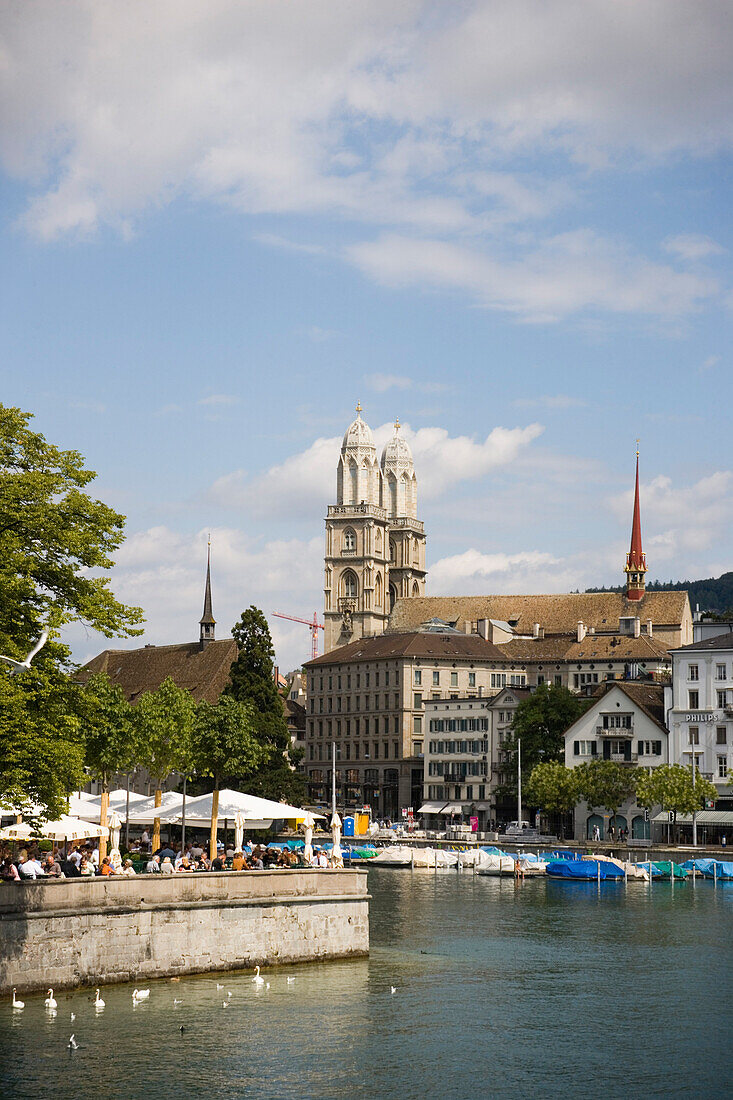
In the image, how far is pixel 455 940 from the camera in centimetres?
5562

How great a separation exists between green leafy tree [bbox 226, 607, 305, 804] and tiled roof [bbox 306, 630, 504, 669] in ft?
177

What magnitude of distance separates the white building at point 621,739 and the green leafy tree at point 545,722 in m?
4.25

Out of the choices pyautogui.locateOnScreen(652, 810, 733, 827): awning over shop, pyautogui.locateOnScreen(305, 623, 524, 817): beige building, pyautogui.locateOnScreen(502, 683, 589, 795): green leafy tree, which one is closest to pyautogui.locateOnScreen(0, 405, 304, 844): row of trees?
pyautogui.locateOnScreen(652, 810, 733, 827): awning over shop

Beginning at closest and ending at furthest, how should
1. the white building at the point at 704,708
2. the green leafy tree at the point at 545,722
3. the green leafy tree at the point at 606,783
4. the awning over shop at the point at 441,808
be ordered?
the green leafy tree at the point at 606,783 → the white building at the point at 704,708 → the green leafy tree at the point at 545,722 → the awning over shop at the point at 441,808

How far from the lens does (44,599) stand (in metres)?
39.8

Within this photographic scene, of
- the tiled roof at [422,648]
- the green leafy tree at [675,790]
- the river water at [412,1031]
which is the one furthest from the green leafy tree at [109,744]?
the tiled roof at [422,648]

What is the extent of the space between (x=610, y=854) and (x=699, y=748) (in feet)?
47.3

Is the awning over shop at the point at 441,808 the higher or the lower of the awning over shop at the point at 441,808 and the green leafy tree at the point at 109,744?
the lower

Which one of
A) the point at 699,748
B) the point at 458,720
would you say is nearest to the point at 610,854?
the point at 699,748

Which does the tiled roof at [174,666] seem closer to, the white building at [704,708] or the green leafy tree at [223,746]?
the white building at [704,708]

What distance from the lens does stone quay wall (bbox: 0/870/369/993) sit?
124 ft

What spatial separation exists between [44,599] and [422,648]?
127078 mm

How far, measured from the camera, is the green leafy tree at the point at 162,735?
218 feet

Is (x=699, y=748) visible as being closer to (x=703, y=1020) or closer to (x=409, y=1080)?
(x=703, y=1020)
